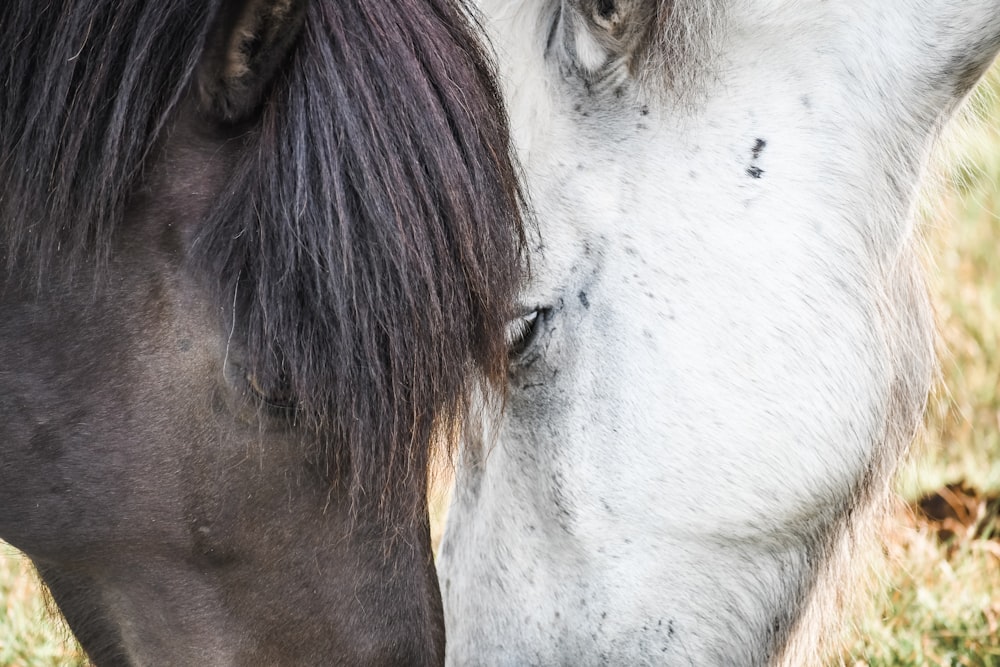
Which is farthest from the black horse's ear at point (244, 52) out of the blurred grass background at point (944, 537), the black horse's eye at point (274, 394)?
the blurred grass background at point (944, 537)

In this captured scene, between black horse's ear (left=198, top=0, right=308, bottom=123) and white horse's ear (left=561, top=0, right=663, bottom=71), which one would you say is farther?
white horse's ear (left=561, top=0, right=663, bottom=71)

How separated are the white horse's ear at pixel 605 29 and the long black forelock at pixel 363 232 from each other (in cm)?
34

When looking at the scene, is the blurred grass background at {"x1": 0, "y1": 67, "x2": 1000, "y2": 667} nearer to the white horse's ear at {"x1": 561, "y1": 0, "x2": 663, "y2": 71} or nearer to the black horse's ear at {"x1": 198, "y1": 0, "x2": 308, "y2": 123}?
the white horse's ear at {"x1": 561, "y1": 0, "x2": 663, "y2": 71}

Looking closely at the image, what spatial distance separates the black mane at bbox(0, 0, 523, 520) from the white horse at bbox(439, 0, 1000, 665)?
1.04 ft

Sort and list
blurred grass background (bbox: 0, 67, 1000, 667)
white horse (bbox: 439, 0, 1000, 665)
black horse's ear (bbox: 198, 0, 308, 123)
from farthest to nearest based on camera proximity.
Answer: blurred grass background (bbox: 0, 67, 1000, 667), white horse (bbox: 439, 0, 1000, 665), black horse's ear (bbox: 198, 0, 308, 123)

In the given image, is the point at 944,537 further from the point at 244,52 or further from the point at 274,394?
the point at 244,52

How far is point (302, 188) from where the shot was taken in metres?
1.20

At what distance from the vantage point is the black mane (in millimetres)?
1214

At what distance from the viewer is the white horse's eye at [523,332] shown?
1.58 meters

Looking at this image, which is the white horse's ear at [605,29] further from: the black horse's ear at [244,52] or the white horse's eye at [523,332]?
the black horse's ear at [244,52]

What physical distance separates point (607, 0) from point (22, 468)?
0.98 meters

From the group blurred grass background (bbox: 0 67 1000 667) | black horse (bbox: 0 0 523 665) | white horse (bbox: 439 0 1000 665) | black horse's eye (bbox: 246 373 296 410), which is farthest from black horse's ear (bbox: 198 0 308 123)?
blurred grass background (bbox: 0 67 1000 667)

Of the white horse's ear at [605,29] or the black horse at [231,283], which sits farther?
the white horse's ear at [605,29]

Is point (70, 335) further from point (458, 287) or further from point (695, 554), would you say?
point (695, 554)
